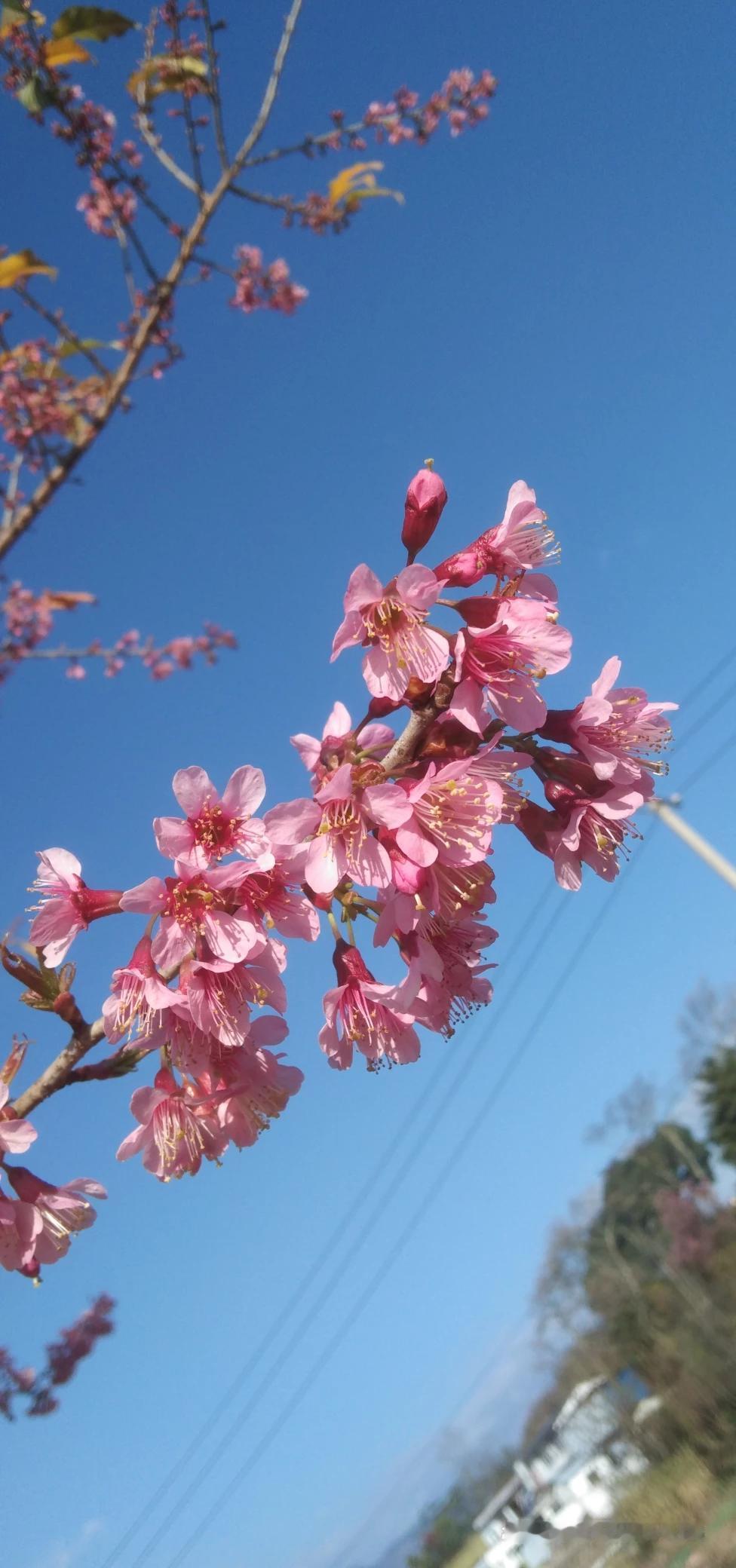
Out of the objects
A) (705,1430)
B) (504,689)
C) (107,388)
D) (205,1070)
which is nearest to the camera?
(504,689)

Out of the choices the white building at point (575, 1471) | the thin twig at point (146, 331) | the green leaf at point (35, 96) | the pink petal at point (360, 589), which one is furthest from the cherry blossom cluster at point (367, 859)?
the white building at point (575, 1471)

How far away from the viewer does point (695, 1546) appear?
13.7 meters

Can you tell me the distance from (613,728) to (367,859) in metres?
0.48

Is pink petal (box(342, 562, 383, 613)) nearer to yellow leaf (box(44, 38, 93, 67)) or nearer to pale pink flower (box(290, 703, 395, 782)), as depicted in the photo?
A: pale pink flower (box(290, 703, 395, 782))

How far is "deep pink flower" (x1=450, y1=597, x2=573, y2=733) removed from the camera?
1316 mm

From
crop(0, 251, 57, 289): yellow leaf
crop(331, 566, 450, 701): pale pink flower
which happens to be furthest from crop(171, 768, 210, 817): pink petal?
crop(0, 251, 57, 289): yellow leaf

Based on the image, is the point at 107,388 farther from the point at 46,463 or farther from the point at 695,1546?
the point at 695,1546

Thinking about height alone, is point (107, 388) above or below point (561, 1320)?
above

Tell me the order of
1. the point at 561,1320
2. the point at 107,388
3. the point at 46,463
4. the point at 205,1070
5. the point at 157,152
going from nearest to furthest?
the point at 205,1070 → the point at 46,463 → the point at 107,388 → the point at 157,152 → the point at 561,1320

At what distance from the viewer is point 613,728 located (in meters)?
1.56

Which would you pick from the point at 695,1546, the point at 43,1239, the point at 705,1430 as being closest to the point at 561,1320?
the point at 705,1430

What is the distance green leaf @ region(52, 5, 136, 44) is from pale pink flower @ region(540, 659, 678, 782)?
2.18m

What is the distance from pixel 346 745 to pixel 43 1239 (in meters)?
0.99

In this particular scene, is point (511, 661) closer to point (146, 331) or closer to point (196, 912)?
point (196, 912)
